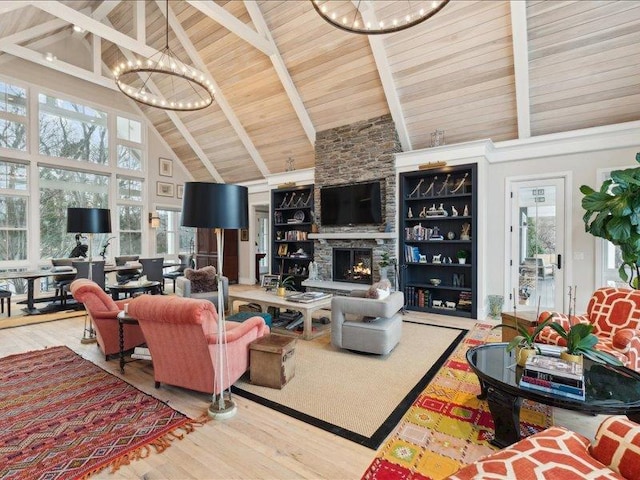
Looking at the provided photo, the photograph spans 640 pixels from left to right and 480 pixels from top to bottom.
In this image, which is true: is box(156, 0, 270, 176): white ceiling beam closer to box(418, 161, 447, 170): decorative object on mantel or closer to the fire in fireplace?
the fire in fireplace

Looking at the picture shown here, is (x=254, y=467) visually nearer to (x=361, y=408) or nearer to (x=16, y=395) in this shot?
(x=361, y=408)

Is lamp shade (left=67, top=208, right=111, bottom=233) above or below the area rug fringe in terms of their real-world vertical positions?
above

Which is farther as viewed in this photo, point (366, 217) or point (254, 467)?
point (366, 217)

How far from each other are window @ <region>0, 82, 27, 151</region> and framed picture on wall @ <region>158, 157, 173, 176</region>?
2.98 m

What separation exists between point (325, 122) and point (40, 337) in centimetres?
587

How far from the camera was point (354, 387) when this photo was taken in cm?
286

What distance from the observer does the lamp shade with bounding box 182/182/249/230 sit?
2291 mm

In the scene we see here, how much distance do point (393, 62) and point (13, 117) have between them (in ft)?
25.8

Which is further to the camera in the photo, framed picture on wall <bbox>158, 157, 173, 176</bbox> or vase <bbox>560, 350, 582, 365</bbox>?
framed picture on wall <bbox>158, 157, 173, 176</bbox>

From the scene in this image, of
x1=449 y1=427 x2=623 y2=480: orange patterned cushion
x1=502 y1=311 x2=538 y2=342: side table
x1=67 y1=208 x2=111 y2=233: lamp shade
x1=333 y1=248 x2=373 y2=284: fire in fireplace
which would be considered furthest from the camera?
x1=333 y1=248 x2=373 y2=284: fire in fireplace

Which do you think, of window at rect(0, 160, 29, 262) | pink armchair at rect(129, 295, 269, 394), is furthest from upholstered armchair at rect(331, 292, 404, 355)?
window at rect(0, 160, 29, 262)

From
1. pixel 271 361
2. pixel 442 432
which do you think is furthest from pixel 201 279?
pixel 442 432

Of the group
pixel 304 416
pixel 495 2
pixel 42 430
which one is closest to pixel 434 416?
pixel 304 416

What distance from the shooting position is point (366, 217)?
6.36 m
